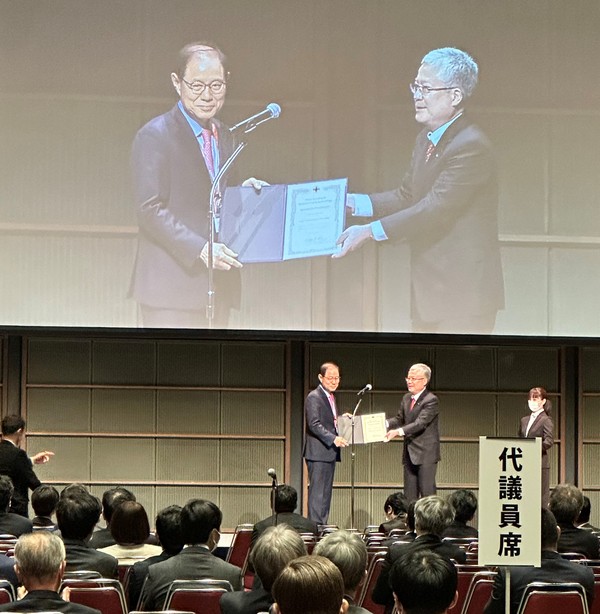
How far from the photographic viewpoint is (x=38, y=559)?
3.40 m

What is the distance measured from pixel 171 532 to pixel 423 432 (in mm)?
4287

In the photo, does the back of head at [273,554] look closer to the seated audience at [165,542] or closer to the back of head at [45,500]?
the seated audience at [165,542]

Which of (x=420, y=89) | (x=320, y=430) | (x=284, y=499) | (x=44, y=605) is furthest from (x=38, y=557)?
(x=420, y=89)

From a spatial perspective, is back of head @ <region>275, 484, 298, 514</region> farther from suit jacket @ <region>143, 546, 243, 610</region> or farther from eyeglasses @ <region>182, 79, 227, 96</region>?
eyeglasses @ <region>182, 79, 227, 96</region>

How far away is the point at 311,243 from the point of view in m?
8.89

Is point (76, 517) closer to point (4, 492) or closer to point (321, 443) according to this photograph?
point (4, 492)

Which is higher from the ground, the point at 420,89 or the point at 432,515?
the point at 420,89

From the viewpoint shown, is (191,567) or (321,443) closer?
(191,567)

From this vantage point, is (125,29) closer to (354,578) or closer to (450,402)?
(450,402)

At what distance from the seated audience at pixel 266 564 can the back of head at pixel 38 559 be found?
0.56 metres

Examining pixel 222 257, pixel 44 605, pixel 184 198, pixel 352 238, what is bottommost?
pixel 44 605

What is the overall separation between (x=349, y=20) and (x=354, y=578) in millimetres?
6188

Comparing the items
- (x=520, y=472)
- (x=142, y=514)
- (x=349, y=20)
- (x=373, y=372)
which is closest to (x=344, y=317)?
(x=373, y=372)

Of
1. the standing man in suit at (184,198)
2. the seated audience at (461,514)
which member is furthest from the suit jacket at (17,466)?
the seated audience at (461,514)
